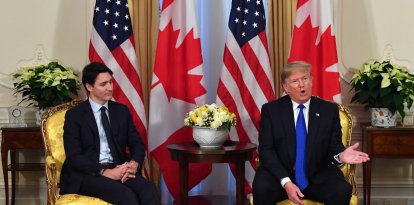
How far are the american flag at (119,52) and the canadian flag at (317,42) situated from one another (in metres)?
1.45

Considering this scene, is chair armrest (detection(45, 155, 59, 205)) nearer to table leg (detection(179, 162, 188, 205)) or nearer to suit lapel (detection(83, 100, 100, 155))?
suit lapel (detection(83, 100, 100, 155))

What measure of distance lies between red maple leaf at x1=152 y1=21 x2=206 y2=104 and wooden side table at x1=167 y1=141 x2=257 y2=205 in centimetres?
79

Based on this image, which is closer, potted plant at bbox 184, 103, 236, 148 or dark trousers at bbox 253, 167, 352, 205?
dark trousers at bbox 253, 167, 352, 205

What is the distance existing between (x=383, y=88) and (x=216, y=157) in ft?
5.77

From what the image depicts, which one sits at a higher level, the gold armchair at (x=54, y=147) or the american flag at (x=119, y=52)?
the american flag at (x=119, y=52)

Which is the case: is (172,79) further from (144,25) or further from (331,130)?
(331,130)

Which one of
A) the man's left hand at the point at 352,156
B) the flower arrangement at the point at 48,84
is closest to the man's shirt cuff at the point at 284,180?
the man's left hand at the point at 352,156

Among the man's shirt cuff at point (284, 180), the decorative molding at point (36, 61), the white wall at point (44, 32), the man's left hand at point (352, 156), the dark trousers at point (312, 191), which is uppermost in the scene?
the white wall at point (44, 32)

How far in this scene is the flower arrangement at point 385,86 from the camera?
17.0ft

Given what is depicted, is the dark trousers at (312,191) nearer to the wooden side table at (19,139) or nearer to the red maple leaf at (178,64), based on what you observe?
the red maple leaf at (178,64)

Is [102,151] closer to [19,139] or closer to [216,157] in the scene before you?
[216,157]

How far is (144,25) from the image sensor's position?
575 centimetres

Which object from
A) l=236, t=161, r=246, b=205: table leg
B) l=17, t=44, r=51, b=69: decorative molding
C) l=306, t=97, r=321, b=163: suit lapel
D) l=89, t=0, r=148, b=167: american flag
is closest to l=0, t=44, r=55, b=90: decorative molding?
l=17, t=44, r=51, b=69: decorative molding

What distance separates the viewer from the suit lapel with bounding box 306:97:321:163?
157 inches
